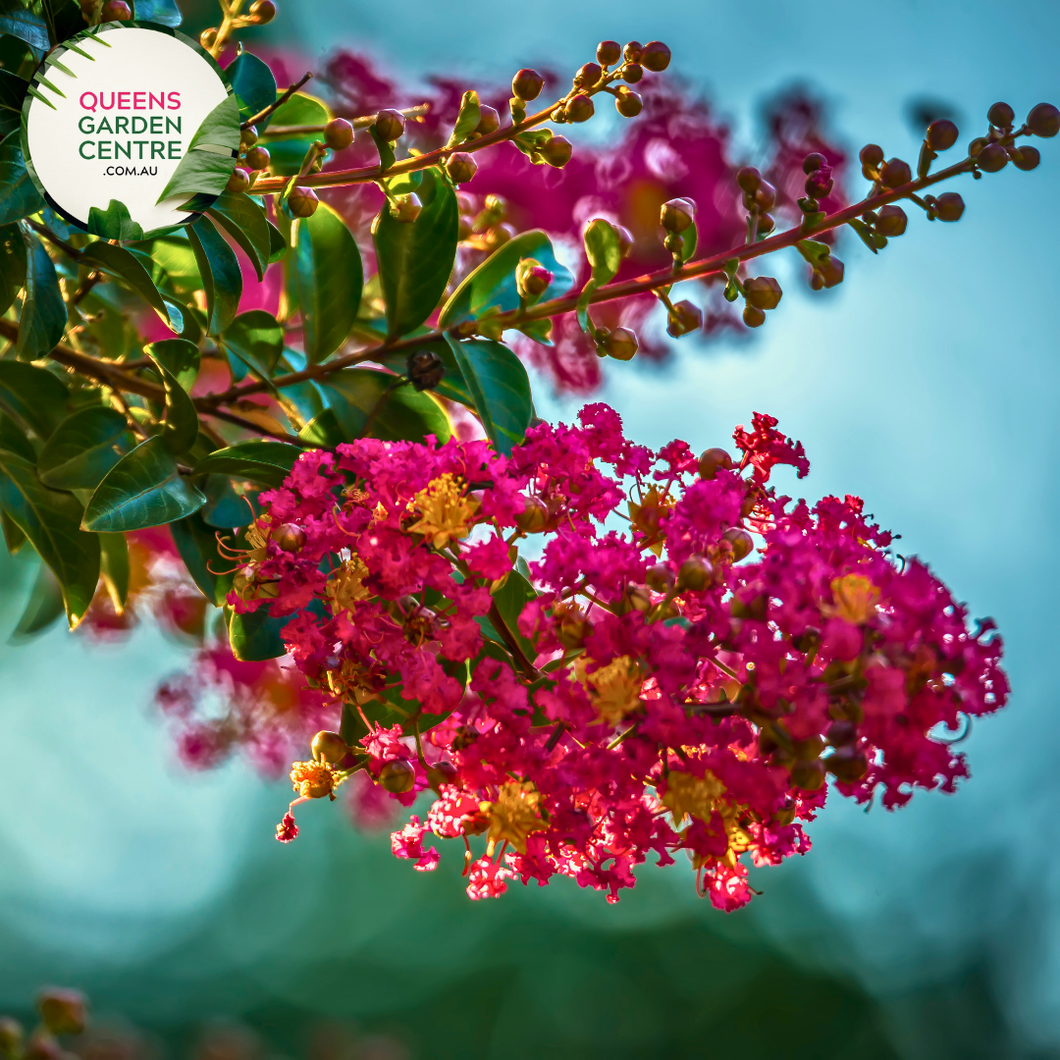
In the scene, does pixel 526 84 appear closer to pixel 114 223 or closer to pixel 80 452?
pixel 114 223

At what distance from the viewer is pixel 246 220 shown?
0.69m

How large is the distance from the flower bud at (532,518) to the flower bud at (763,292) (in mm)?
229

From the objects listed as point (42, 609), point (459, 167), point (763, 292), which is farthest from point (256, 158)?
point (42, 609)

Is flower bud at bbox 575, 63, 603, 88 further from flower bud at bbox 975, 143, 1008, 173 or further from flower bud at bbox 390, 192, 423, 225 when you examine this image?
flower bud at bbox 975, 143, 1008, 173

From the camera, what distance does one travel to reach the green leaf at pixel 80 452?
2.43 feet

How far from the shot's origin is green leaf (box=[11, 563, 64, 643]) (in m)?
1.08

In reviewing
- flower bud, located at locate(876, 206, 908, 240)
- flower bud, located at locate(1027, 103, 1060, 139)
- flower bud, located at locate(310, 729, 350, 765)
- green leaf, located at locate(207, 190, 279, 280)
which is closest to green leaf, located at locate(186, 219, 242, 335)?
green leaf, located at locate(207, 190, 279, 280)

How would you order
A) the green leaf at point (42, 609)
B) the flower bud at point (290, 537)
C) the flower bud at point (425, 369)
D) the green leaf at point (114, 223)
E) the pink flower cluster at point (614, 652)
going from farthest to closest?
1. the green leaf at point (42, 609)
2. the flower bud at point (425, 369)
3. the green leaf at point (114, 223)
4. the flower bud at point (290, 537)
5. the pink flower cluster at point (614, 652)

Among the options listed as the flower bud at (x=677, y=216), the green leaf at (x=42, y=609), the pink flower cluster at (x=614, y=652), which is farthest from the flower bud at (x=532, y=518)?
the green leaf at (x=42, y=609)

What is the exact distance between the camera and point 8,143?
640 millimetres

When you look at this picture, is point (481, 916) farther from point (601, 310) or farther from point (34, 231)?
point (34, 231)

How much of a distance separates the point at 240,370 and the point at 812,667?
586 mm

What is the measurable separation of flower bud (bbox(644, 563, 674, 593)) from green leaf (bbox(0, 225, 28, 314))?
486mm

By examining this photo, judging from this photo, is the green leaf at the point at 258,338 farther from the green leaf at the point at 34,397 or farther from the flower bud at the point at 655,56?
the flower bud at the point at 655,56
